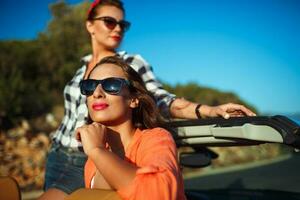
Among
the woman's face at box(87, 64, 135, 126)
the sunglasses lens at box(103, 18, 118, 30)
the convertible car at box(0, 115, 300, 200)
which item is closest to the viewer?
the convertible car at box(0, 115, 300, 200)

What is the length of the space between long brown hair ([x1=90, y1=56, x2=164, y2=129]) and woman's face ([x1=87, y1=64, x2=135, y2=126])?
1.7 inches

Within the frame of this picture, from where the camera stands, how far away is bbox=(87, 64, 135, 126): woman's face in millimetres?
2047

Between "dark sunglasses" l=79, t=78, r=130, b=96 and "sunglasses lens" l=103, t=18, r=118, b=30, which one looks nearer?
"dark sunglasses" l=79, t=78, r=130, b=96

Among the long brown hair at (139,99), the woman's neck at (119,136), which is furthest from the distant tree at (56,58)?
the woman's neck at (119,136)

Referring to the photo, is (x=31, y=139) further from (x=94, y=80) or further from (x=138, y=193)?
(x=138, y=193)

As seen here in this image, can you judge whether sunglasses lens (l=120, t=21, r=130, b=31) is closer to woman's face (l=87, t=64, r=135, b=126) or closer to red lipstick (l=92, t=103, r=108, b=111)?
woman's face (l=87, t=64, r=135, b=126)

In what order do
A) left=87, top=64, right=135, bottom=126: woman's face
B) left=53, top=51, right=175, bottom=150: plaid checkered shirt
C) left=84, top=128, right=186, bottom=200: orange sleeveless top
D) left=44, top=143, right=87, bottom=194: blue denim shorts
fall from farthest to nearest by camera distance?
left=53, top=51, right=175, bottom=150: plaid checkered shirt < left=44, top=143, right=87, bottom=194: blue denim shorts < left=87, top=64, right=135, bottom=126: woman's face < left=84, top=128, right=186, bottom=200: orange sleeveless top

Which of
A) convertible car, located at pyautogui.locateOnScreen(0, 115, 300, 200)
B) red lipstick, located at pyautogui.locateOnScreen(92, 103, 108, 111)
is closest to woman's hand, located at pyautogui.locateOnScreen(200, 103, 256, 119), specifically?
convertible car, located at pyautogui.locateOnScreen(0, 115, 300, 200)

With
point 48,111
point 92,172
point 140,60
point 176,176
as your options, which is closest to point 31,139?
point 48,111

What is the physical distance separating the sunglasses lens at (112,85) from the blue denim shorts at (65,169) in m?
0.66

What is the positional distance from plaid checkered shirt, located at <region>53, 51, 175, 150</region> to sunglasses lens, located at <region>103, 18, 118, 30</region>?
0.67 feet

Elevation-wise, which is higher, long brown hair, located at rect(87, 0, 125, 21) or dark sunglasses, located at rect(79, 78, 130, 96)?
long brown hair, located at rect(87, 0, 125, 21)

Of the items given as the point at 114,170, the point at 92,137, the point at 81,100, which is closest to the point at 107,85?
the point at 92,137

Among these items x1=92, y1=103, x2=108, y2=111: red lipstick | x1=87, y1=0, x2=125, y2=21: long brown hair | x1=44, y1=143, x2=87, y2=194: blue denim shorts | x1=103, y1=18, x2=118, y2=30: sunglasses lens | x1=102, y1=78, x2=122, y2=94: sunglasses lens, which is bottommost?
x1=44, y1=143, x2=87, y2=194: blue denim shorts
